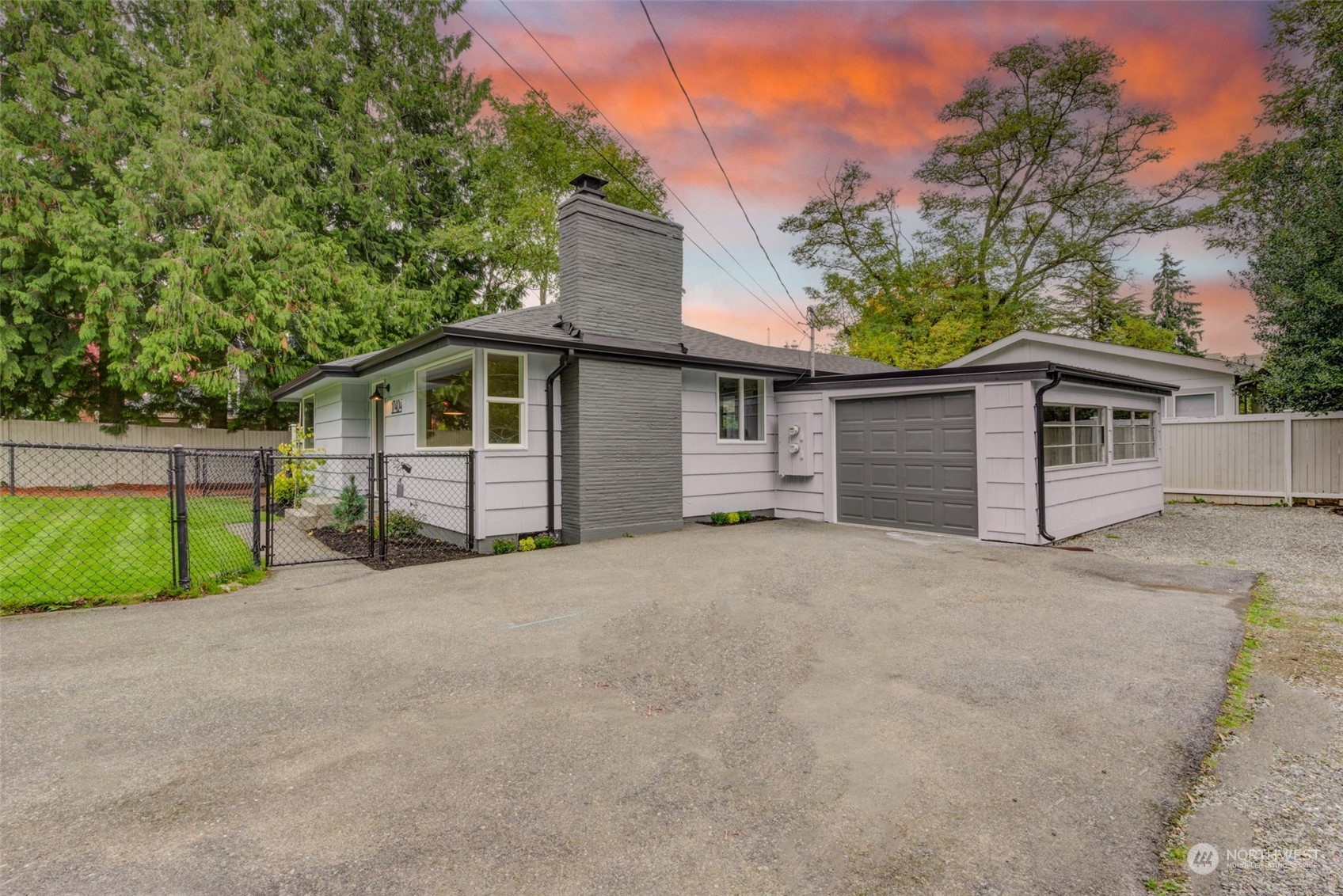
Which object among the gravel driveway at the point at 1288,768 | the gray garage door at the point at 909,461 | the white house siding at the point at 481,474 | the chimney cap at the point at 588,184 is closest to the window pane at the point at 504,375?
the white house siding at the point at 481,474

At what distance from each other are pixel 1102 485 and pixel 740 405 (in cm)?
607

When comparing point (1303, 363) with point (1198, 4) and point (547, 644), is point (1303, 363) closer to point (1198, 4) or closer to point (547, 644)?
point (1198, 4)

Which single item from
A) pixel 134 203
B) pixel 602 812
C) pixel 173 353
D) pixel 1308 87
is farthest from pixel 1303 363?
pixel 134 203

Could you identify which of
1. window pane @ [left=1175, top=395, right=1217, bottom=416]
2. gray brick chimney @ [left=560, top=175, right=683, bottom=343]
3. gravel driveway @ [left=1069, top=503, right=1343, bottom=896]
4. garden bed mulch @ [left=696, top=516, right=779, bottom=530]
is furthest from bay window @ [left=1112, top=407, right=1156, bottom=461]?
gray brick chimney @ [left=560, top=175, right=683, bottom=343]

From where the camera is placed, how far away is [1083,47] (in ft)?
60.6

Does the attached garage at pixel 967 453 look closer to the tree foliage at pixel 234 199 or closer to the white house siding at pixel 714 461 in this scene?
the white house siding at pixel 714 461

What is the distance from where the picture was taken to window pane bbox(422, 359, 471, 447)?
7770 millimetres

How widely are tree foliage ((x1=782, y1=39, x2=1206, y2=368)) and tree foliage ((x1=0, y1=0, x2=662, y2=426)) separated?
12484 millimetres

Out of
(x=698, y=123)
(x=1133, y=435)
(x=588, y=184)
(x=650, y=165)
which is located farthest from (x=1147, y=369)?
(x=650, y=165)

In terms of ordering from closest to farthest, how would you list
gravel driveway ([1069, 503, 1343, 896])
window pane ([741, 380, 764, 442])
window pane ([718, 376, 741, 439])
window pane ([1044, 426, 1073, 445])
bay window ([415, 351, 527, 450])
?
gravel driveway ([1069, 503, 1343, 896]), bay window ([415, 351, 527, 450]), window pane ([1044, 426, 1073, 445]), window pane ([718, 376, 741, 439]), window pane ([741, 380, 764, 442])

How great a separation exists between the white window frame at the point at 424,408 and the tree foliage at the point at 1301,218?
15740 millimetres

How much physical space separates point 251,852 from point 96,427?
2058 centimetres

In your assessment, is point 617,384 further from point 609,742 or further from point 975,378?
point 609,742

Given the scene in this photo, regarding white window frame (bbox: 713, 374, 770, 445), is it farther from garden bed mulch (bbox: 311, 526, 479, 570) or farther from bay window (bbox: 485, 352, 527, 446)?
garden bed mulch (bbox: 311, 526, 479, 570)
